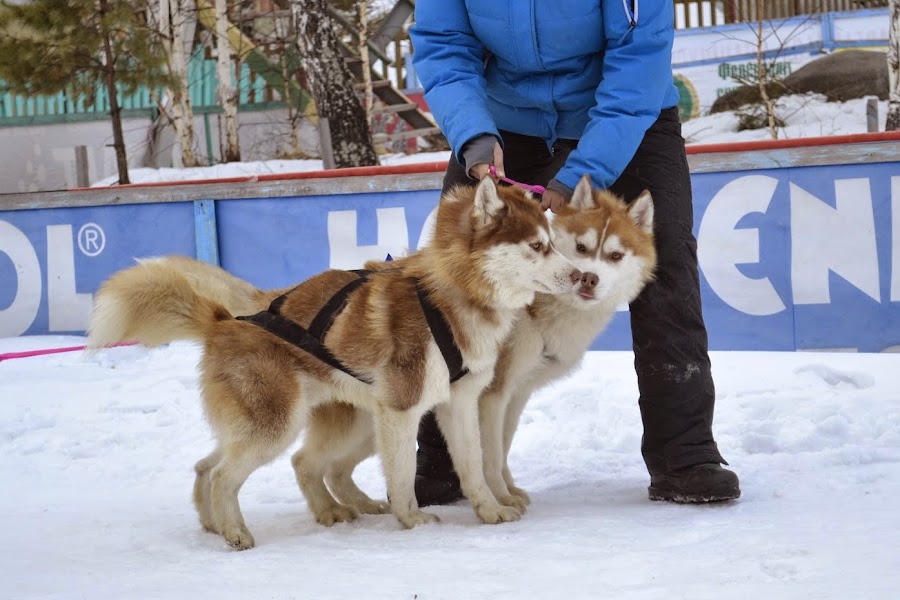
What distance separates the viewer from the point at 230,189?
6.60 m

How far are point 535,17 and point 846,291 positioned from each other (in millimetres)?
3165

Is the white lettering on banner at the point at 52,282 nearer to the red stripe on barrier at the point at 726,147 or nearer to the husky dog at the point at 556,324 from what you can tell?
the red stripe on barrier at the point at 726,147

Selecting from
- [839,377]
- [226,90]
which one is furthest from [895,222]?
[226,90]

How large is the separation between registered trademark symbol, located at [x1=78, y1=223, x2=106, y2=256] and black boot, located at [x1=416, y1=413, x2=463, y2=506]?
13.9 feet

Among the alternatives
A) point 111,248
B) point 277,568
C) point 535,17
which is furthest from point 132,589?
point 111,248

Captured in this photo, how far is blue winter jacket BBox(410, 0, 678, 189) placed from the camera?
3010 millimetres

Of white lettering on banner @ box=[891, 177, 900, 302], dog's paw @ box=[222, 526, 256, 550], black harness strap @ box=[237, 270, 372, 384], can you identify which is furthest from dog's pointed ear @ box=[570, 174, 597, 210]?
white lettering on banner @ box=[891, 177, 900, 302]

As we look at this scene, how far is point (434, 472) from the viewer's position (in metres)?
3.49

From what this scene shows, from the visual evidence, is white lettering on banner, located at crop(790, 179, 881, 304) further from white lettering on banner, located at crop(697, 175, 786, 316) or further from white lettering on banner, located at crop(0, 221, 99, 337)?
white lettering on banner, located at crop(0, 221, 99, 337)

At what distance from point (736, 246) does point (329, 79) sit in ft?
14.8

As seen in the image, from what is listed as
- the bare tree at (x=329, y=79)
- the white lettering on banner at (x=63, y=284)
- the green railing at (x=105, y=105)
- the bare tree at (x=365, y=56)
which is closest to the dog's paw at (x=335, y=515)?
the white lettering on banner at (x=63, y=284)

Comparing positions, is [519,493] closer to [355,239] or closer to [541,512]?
[541,512]

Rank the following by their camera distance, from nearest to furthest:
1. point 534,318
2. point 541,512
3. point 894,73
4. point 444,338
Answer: point 444,338 < point 541,512 < point 534,318 < point 894,73

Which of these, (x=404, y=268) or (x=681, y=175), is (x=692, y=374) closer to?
(x=681, y=175)
